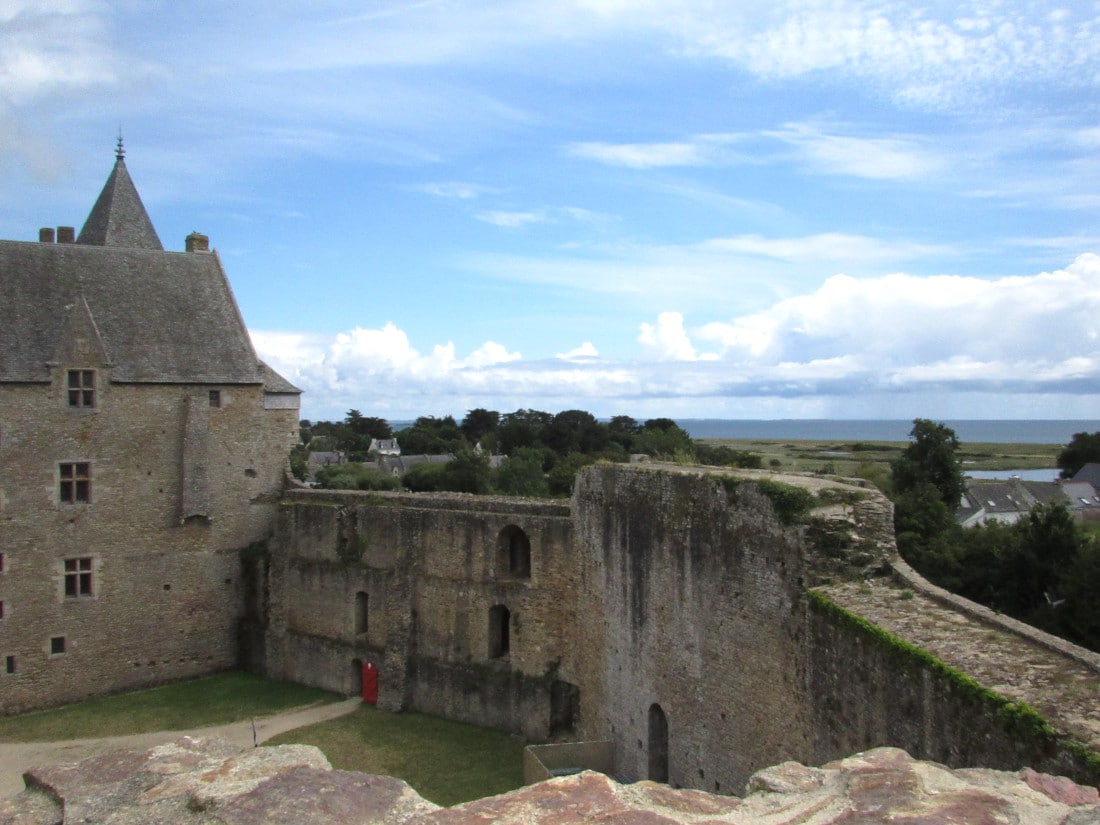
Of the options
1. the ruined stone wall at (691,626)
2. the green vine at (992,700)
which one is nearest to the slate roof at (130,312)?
the ruined stone wall at (691,626)

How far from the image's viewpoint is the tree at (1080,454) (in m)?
82.8

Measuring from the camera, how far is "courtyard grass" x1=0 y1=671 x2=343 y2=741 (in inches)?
822

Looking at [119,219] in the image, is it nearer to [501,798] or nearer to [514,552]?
[514,552]

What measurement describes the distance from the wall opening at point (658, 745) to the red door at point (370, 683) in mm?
9227

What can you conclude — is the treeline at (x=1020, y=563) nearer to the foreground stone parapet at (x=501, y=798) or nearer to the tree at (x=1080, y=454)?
the foreground stone parapet at (x=501, y=798)

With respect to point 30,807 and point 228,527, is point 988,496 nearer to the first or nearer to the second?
point 228,527

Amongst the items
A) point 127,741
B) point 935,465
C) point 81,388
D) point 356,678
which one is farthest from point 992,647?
point 935,465

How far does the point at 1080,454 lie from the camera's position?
83.9 metres

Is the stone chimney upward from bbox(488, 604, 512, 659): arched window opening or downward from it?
upward

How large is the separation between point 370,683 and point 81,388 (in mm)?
10308

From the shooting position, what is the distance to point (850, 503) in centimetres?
1126

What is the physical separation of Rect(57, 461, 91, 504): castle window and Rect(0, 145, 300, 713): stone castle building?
35 mm

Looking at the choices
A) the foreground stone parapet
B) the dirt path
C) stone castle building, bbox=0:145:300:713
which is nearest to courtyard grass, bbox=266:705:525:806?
the dirt path

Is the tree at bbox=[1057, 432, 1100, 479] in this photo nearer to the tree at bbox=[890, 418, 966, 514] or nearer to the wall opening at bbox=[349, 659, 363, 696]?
the tree at bbox=[890, 418, 966, 514]
